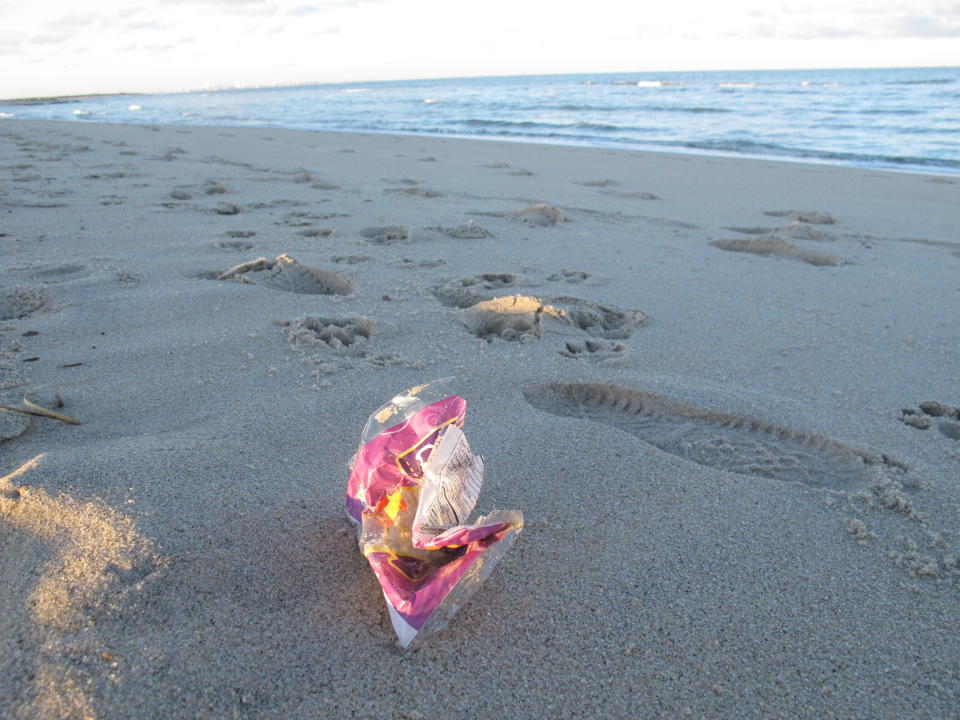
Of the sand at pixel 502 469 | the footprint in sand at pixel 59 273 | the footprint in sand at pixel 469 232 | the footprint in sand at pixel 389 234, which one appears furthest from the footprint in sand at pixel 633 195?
the footprint in sand at pixel 59 273

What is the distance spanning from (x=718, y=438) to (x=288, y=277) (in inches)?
63.7

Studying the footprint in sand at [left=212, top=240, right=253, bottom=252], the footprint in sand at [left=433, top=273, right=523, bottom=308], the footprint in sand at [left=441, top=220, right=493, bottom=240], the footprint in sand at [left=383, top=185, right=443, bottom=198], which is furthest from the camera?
the footprint in sand at [left=383, top=185, right=443, bottom=198]

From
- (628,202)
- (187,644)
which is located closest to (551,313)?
(187,644)

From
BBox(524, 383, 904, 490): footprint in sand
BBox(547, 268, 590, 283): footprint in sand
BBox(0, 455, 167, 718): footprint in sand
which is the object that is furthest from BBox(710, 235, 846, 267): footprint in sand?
BBox(0, 455, 167, 718): footprint in sand

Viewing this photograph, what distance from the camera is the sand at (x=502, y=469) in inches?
33.0

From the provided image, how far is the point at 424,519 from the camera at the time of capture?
0.85 meters

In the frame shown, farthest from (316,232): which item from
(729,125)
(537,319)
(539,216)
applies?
(729,125)

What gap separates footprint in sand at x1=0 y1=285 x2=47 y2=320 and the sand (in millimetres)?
11

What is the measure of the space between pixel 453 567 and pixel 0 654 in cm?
56

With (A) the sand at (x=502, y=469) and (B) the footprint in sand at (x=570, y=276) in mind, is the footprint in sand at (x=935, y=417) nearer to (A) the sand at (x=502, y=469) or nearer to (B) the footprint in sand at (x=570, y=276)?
(A) the sand at (x=502, y=469)

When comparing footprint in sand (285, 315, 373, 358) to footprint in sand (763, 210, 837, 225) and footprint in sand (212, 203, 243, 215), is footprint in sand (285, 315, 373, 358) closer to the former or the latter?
footprint in sand (212, 203, 243, 215)

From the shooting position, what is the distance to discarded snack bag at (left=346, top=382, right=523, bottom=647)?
83 centimetres

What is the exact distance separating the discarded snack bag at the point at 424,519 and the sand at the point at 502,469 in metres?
0.08

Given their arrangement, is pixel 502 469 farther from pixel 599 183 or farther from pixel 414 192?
pixel 599 183
